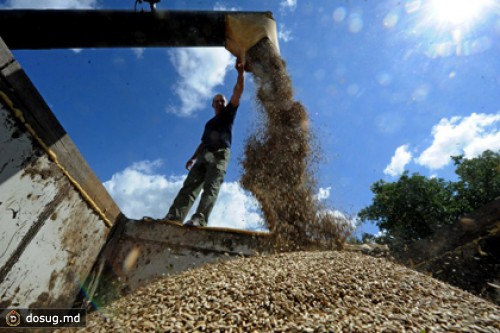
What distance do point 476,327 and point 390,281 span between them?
2.06 ft

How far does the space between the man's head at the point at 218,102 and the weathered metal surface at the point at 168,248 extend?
2592mm

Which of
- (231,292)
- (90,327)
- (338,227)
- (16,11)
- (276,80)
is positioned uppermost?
(16,11)

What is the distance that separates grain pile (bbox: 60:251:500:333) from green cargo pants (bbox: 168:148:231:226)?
1365 millimetres

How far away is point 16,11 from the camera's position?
3939mm

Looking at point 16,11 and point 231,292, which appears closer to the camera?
point 231,292

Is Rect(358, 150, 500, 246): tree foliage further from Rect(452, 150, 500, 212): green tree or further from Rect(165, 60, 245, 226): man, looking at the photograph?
Rect(165, 60, 245, 226): man

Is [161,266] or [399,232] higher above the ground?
[399,232]

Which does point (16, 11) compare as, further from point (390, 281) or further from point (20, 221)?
point (390, 281)

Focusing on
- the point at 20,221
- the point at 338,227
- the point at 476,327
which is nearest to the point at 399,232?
the point at 338,227

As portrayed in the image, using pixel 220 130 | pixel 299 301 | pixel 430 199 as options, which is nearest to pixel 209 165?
pixel 220 130

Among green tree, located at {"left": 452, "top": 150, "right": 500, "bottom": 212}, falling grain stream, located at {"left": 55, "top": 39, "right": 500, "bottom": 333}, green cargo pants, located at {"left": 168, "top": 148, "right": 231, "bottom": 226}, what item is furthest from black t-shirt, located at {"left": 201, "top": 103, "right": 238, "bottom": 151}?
green tree, located at {"left": 452, "top": 150, "right": 500, "bottom": 212}

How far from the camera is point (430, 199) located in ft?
65.8

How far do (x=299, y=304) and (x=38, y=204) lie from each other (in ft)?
6.70

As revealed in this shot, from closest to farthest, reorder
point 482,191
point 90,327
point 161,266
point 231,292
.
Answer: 1. point 90,327
2. point 231,292
3. point 161,266
4. point 482,191
